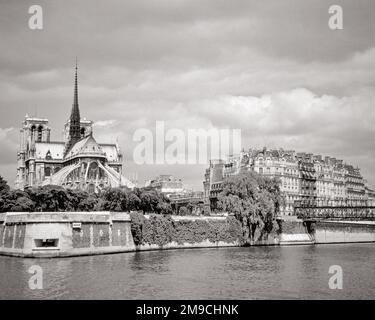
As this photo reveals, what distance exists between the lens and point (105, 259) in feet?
171

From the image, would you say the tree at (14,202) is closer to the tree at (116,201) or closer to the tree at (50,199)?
the tree at (50,199)

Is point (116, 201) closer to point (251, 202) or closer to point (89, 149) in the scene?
point (251, 202)

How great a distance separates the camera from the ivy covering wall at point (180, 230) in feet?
205

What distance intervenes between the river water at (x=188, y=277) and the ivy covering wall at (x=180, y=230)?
16.4 ft

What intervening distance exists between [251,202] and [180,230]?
11.6 metres

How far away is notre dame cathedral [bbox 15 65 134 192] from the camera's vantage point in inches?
4594

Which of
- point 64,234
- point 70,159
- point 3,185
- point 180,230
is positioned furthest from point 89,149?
point 64,234

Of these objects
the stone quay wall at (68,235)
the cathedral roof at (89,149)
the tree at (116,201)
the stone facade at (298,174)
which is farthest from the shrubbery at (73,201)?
the cathedral roof at (89,149)

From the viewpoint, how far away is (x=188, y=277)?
41.2 m

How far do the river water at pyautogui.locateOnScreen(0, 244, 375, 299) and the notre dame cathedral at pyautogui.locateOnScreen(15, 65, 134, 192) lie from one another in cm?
4913

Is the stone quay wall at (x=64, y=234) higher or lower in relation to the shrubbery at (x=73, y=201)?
lower

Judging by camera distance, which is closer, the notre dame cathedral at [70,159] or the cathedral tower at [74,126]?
the notre dame cathedral at [70,159]
